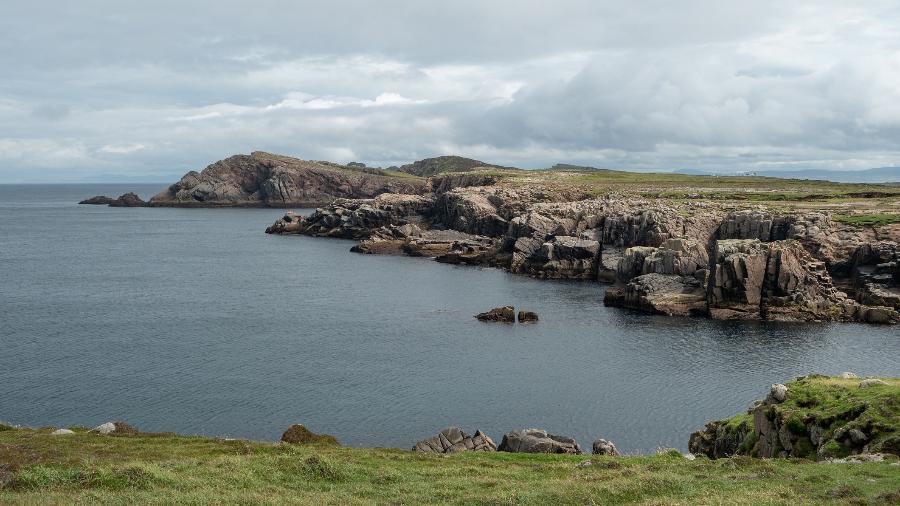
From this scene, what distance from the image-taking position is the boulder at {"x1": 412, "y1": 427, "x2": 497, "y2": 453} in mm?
47938

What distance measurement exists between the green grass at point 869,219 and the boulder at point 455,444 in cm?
10438

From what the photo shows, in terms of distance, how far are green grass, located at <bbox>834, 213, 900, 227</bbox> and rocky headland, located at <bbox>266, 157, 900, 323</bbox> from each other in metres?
1.13

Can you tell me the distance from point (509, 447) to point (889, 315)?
73374 millimetres

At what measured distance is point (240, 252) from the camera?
178 m

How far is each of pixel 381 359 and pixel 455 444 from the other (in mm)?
32006

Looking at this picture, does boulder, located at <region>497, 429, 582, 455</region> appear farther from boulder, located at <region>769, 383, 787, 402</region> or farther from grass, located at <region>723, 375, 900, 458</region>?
boulder, located at <region>769, 383, 787, 402</region>

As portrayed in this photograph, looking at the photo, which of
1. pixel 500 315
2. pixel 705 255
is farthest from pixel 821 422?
pixel 705 255

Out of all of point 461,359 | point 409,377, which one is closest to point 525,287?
point 461,359

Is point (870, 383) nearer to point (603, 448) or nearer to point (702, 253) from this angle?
point (603, 448)

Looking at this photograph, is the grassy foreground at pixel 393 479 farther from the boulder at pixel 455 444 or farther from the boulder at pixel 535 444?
the boulder at pixel 455 444

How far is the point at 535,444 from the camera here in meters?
46.2

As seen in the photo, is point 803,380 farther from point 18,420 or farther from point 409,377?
point 18,420

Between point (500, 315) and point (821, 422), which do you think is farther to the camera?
point (500, 315)

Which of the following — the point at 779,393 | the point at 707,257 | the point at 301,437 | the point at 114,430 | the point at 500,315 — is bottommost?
the point at 301,437
